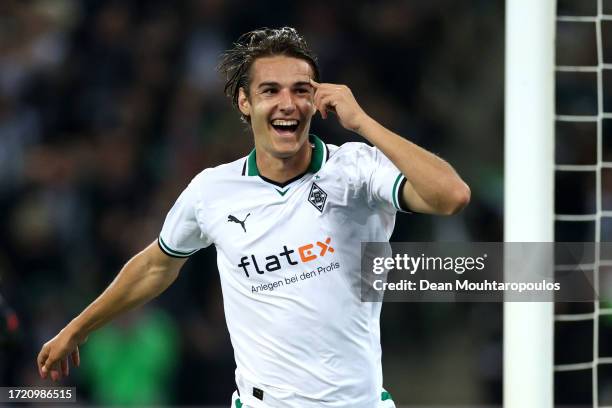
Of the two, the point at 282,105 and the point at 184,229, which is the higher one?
the point at 282,105

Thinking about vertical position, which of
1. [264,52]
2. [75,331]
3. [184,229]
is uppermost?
[264,52]

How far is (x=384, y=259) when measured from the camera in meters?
3.73

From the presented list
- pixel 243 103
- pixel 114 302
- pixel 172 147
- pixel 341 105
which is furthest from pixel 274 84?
pixel 172 147

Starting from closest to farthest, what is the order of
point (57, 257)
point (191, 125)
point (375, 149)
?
1. point (375, 149)
2. point (57, 257)
3. point (191, 125)

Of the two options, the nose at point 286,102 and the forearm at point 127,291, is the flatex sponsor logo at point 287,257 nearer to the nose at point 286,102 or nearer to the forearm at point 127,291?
the nose at point 286,102

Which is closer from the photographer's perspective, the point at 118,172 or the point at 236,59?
the point at 236,59

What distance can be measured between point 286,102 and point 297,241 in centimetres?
50

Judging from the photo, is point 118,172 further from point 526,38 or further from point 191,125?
point 526,38

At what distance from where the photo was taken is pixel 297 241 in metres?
3.65

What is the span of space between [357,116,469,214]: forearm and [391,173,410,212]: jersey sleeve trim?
86 millimetres

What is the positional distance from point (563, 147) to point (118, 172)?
3.20 m

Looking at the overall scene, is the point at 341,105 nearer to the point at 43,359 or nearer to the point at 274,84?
the point at 274,84

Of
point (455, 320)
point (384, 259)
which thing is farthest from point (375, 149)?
point (455, 320)

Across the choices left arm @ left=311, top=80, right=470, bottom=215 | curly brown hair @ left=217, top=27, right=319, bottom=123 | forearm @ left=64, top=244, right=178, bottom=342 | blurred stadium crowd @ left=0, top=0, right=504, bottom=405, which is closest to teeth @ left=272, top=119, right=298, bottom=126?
curly brown hair @ left=217, top=27, right=319, bottom=123
